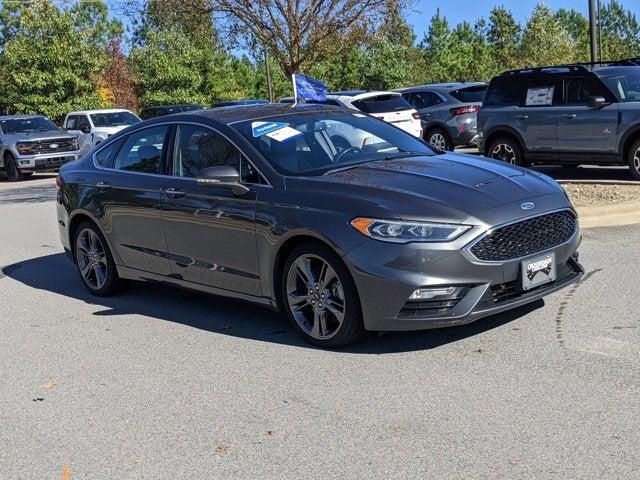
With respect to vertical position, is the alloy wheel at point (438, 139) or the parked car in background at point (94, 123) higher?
the parked car in background at point (94, 123)

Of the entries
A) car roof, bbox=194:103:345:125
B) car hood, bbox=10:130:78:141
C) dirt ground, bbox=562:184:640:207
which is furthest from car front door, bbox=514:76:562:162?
car hood, bbox=10:130:78:141

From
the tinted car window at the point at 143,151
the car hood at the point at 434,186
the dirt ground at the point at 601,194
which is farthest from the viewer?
the dirt ground at the point at 601,194

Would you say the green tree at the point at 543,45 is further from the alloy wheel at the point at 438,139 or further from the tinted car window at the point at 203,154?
the tinted car window at the point at 203,154

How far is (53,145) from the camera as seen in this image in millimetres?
24281

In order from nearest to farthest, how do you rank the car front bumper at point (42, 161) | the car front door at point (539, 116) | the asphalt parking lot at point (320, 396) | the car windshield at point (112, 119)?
1. the asphalt parking lot at point (320, 396)
2. the car front door at point (539, 116)
3. the car front bumper at point (42, 161)
4. the car windshield at point (112, 119)

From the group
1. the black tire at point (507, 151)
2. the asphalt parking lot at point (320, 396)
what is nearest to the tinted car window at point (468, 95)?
the black tire at point (507, 151)

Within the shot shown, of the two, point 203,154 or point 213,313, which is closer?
point 203,154

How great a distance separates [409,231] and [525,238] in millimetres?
783

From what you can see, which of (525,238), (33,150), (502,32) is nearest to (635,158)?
(525,238)

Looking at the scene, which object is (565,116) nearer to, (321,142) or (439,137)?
(439,137)

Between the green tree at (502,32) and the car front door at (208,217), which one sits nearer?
the car front door at (208,217)

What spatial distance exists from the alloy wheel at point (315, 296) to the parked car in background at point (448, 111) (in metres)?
13.4

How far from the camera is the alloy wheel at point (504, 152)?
13641 mm

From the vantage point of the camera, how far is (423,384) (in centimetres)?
498
